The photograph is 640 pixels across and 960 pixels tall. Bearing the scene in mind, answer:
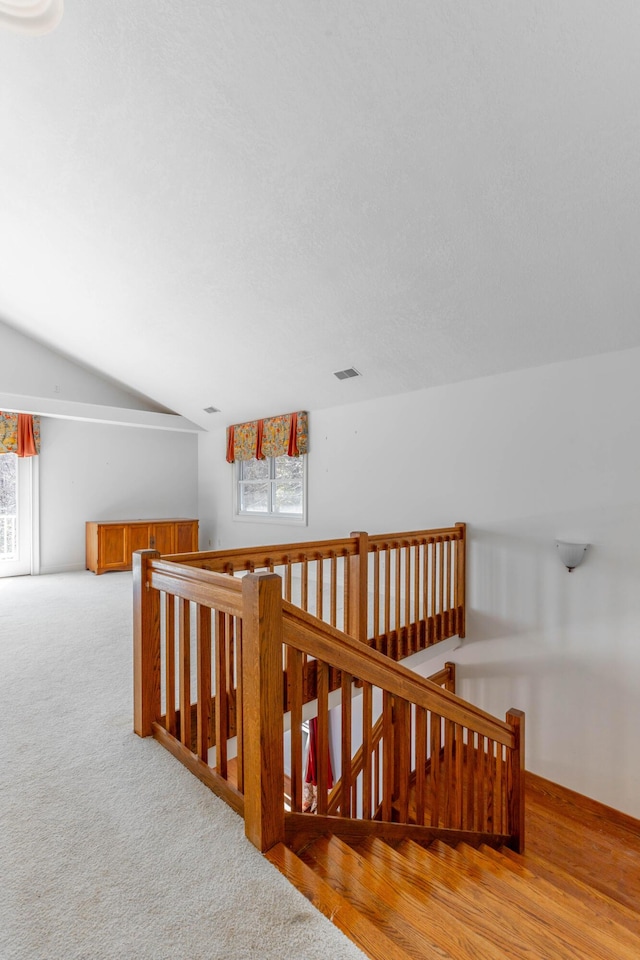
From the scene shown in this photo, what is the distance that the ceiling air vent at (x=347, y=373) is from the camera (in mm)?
Result: 4535

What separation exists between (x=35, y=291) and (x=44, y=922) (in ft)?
16.5

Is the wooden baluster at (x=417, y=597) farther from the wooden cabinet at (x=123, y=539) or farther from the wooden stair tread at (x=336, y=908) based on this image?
the wooden cabinet at (x=123, y=539)

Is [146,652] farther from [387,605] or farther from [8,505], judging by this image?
[8,505]

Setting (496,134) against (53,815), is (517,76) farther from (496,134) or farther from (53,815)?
(53,815)

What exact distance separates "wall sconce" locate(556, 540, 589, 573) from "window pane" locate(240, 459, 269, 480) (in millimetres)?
3971

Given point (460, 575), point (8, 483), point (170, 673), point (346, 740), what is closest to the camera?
point (346, 740)

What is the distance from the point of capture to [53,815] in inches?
59.0

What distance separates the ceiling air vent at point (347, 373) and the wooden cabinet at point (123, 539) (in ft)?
10.4

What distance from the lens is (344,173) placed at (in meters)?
2.53

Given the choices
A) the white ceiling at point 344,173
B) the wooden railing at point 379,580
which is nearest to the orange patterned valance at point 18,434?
the white ceiling at point 344,173

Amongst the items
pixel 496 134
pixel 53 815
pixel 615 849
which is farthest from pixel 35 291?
pixel 615 849

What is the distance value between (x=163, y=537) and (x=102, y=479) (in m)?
1.22

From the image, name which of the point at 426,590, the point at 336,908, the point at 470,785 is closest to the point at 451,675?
the point at 426,590

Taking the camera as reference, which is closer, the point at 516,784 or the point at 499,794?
the point at 516,784
